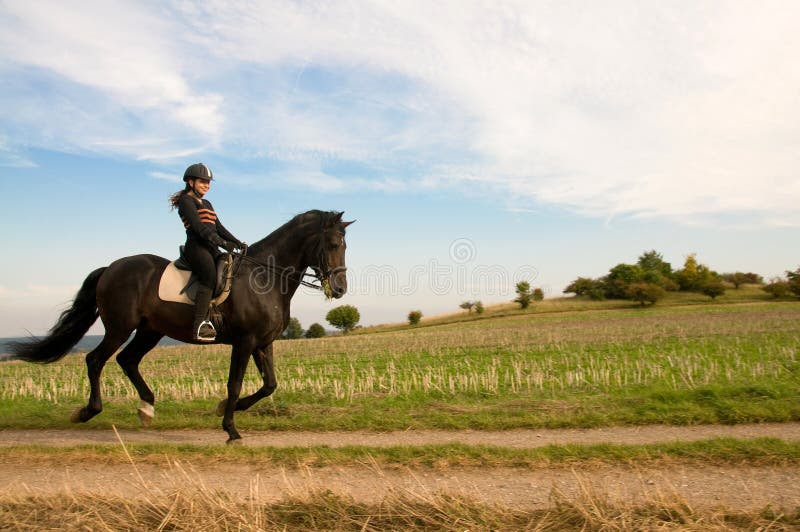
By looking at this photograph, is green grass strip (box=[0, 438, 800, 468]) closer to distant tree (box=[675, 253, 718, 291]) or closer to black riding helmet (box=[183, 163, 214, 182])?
black riding helmet (box=[183, 163, 214, 182])

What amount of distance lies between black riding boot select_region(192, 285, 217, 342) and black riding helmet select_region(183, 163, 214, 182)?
1775 millimetres

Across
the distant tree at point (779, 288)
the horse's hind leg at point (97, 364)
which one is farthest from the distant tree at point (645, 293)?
the horse's hind leg at point (97, 364)

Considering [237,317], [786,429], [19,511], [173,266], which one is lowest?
[786,429]

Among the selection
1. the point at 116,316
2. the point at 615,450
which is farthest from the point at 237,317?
the point at 615,450

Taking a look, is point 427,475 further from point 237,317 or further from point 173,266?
point 173,266

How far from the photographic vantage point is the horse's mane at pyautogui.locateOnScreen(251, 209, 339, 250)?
28.6 ft

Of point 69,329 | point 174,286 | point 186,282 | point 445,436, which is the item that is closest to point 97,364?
point 69,329

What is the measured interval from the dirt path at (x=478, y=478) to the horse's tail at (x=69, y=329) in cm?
183

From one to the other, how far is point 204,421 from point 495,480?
19.4 feet

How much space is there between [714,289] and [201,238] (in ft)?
273

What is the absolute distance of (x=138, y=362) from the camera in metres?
9.27

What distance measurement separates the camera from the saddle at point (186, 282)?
8.28 m

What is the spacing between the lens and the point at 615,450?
21.0 feet

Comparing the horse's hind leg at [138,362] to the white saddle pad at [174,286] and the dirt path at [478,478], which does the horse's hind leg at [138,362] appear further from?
the dirt path at [478,478]
